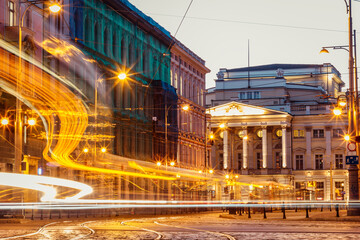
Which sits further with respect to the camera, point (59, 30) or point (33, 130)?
point (59, 30)

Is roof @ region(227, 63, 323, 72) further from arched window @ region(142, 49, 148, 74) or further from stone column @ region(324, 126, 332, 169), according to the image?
arched window @ region(142, 49, 148, 74)

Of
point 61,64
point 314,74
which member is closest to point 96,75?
point 61,64

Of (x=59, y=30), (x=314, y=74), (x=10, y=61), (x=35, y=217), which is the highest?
(x=314, y=74)

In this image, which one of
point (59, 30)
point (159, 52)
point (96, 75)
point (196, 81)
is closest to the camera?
point (59, 30)

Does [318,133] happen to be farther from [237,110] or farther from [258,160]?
[237,110]

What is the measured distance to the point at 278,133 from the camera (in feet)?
431

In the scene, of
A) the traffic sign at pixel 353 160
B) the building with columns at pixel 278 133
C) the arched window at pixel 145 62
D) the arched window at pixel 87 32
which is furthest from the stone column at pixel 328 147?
the traffic sign at pixel 353 160

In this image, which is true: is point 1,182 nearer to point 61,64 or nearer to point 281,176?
point 61,64

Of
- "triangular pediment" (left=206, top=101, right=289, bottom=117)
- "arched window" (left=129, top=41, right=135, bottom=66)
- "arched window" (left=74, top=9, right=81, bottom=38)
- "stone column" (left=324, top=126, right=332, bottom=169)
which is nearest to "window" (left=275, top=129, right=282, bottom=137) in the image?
"triangular pediment" (left=206, top=101, right=289, bottom=117)

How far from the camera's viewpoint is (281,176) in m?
126

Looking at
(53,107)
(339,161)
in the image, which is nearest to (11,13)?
(53,107)

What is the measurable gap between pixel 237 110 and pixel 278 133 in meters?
8.50

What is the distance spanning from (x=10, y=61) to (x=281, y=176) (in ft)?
288

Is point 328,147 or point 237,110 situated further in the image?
point 237,110
